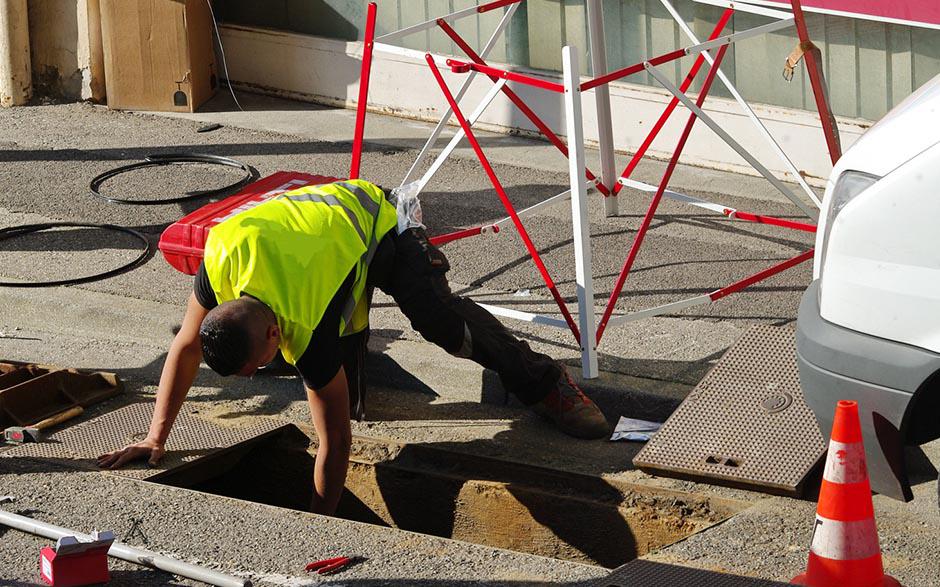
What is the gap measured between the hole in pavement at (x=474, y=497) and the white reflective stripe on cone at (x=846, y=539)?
88cm

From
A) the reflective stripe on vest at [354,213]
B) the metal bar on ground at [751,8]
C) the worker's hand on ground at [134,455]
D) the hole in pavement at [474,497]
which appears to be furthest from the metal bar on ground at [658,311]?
the worker's hand on ground at [134,455]

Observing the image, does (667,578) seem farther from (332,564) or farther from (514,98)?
(514,98)

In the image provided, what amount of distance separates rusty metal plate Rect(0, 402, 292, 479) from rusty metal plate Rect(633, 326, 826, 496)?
1.66 metres

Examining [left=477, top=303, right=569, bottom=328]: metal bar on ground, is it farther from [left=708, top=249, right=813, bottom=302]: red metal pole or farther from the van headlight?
the van headlight

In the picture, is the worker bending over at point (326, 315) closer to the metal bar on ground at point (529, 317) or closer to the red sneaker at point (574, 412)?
Answer: the red sneaker at point (574, 412)

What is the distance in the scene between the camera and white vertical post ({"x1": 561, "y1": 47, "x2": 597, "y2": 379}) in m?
5.67

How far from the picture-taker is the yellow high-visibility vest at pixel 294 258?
474cm

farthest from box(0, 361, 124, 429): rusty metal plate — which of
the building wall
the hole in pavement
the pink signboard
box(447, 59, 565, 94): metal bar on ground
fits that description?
the building wall

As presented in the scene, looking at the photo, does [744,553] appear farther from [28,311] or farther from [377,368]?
[28,311]

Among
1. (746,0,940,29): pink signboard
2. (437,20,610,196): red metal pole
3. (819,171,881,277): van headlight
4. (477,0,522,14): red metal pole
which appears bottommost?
(819,171,881,277): van headlight

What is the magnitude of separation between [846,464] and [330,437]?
1829 mm

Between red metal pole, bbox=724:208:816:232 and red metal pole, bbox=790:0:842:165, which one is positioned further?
red metal pole, bbox=724:208:816:232

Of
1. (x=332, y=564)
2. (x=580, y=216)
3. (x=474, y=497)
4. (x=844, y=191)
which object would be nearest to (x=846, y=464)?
(x=844, y=191)

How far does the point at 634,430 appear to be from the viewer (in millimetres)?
5668
